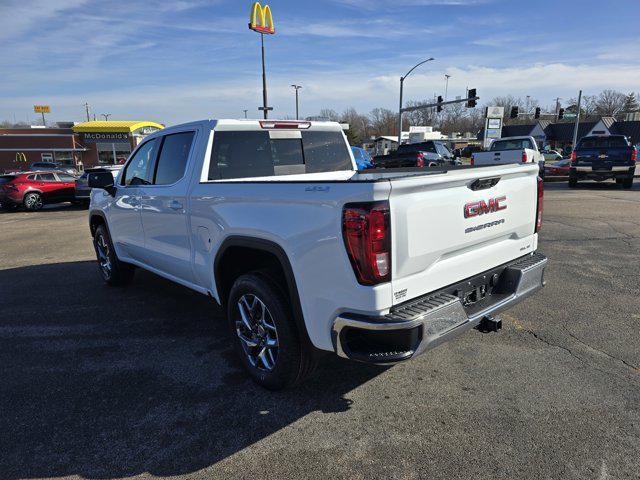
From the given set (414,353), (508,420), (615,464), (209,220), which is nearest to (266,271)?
(209,220)

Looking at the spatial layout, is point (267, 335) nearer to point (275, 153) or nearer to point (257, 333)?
point (257, 333)

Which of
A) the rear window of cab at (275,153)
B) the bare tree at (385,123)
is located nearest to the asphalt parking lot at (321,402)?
the rear window of cab at (275,153)

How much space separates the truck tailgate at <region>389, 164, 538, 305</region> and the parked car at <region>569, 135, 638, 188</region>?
611 inches

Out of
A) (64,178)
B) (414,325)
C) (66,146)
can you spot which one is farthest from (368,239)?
(66,146)

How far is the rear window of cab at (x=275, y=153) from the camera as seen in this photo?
154 inches

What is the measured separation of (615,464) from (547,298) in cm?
283

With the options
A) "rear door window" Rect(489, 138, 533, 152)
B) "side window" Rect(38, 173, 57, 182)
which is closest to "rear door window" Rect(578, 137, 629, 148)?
"rear door window" Rect(489, 138, 533, 152)

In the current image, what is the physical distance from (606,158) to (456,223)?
16.7 meters

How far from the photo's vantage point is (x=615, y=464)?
242cm

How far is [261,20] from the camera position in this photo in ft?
77.5

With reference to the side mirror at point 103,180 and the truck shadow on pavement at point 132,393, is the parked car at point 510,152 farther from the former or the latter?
the truck shadow on pavement at point 132,393

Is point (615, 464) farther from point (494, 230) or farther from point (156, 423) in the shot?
point (156, 423)

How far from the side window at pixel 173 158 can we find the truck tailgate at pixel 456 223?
2.34 meters

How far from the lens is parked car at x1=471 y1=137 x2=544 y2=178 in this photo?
15.4m
